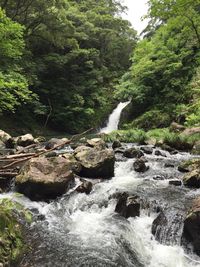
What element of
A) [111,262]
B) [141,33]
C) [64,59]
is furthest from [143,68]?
[141,33]

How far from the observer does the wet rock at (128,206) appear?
7453mm

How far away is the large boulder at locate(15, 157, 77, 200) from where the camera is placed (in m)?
8.22

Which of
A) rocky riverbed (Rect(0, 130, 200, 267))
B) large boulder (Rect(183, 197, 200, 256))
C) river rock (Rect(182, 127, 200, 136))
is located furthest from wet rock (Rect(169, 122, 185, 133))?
large boulder (Rect(183, 197, 200, 256))

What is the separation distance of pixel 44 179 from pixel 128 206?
2.53 m

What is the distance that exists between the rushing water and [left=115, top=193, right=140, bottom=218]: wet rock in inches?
6.2

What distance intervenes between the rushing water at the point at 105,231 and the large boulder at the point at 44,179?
0.28 meters

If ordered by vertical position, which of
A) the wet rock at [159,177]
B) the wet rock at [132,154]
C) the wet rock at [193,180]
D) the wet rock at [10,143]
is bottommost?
the wet rock at [10,143]

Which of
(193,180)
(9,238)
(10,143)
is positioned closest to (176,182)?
(193,180)

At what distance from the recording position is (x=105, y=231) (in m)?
6.73

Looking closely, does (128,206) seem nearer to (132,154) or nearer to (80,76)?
(132,154)

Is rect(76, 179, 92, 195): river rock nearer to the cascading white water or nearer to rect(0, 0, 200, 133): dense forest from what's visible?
rect(0, 0, 200, 133): dense forest

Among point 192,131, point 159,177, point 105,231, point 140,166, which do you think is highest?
point 192,131

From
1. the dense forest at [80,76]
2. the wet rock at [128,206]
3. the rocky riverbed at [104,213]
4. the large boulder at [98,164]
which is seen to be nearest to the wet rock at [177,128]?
the dense forest at [80,76]

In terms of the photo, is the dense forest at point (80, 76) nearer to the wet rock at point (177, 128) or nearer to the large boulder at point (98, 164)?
the wet rock at point (177, 128)
